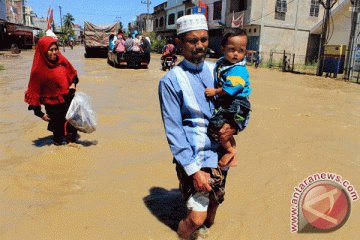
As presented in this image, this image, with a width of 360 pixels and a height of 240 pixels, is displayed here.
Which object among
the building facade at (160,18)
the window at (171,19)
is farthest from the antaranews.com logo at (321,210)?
the building facade at (160,18)

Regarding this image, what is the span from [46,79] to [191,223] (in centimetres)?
294

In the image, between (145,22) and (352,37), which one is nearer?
(352,37)

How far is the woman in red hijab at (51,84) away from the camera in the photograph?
3799mm

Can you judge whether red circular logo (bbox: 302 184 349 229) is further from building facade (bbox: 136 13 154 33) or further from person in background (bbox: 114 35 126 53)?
building facade (bbox: 136 13 154 33)

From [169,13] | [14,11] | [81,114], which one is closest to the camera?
[81,114]

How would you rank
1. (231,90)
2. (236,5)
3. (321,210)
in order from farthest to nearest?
(236,5)
(321,210)
(231,90)

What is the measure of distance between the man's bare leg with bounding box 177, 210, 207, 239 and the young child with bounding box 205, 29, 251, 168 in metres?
0.39

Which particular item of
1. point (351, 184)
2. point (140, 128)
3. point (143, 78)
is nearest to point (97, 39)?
point (143, 78)

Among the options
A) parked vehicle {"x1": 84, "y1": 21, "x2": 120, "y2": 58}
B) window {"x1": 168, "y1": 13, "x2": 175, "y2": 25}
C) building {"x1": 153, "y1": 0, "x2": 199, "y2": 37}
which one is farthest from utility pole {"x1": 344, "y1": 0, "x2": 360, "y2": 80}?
window {"x1": 168, "y1": 13, "x2": 175, "y2": 25}

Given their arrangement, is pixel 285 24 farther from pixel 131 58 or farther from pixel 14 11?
pixel 14 11

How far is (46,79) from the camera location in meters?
3.89

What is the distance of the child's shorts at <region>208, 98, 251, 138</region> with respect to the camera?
1.91m

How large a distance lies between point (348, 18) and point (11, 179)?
78.2 feet

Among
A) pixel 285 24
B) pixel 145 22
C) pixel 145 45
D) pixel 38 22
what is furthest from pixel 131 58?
pixel 38 22
